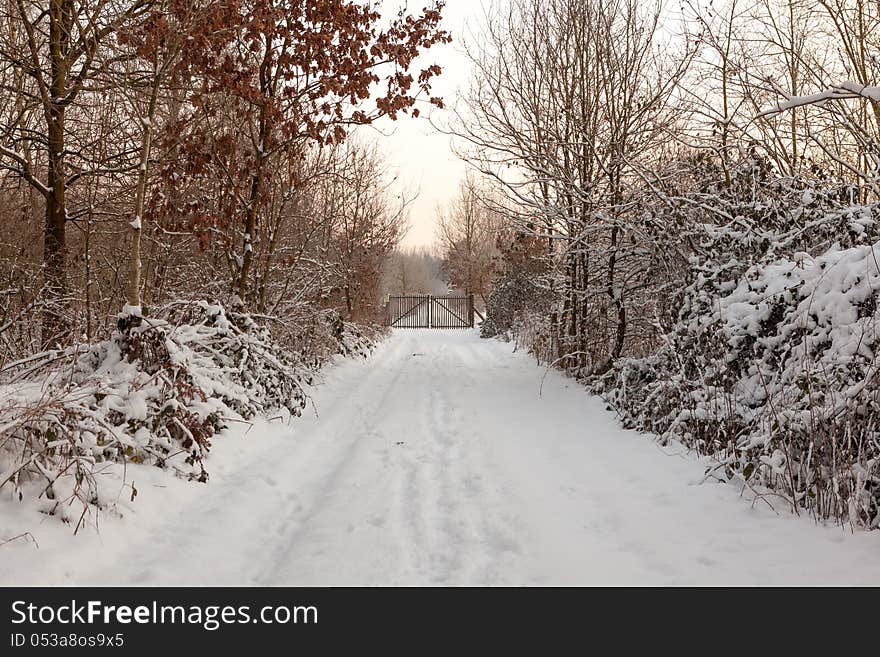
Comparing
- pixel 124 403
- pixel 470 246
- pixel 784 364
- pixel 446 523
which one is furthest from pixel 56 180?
pixel 470 246

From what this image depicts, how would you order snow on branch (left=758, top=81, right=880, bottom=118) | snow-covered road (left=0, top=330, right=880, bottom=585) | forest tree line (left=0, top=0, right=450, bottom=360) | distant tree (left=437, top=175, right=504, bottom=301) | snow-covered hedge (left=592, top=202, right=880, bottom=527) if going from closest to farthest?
snow-covered road (left=0, top=330, right=880, bottom=585) → snow on branch (left=758, top=81, right=880, bottom=118) → snow-covered hedge (left=592, top=202, right=880, bottom=527) → forest tree line (left=0, top=0, right=450, bottom=360) → distant tree (left=437, top=175, right=504, bottom=301)

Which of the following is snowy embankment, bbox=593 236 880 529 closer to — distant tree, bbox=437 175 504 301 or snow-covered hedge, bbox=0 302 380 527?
snow-covered hedge, bbox=0 302 380 527

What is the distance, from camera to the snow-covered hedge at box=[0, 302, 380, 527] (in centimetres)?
352

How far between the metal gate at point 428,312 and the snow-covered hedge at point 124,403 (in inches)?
1007

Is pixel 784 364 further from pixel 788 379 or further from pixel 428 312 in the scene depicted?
pixel 428 312

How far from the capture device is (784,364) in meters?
4.55

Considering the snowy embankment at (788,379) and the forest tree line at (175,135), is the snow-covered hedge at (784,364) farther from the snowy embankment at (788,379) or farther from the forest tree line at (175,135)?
the forest tree line at (175,135)

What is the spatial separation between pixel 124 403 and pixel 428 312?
94.8 feet

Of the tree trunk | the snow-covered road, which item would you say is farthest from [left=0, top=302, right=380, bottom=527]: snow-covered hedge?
the tree trunk

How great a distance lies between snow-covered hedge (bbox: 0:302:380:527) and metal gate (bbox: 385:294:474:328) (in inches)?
1007
